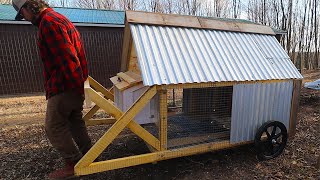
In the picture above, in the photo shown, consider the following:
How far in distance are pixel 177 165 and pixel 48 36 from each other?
8.29 feet

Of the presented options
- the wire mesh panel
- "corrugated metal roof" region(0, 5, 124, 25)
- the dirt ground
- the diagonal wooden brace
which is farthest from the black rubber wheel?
"corrugated metal roof" region(0, 5, 124, 25)

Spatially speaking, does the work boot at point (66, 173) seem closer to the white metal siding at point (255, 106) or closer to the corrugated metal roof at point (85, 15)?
the white metal siding at point (255, 106)

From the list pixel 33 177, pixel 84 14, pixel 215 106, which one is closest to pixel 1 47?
pixel 84 14

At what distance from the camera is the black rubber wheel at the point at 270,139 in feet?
11.5

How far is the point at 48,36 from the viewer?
8.22ft

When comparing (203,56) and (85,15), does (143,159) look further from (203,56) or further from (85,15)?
(85,15)

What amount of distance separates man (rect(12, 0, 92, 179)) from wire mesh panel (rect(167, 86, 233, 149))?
4.51 feet

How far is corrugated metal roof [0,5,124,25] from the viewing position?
9.72m

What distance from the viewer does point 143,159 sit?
9.67 ft

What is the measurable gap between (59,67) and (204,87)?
5.99 ft

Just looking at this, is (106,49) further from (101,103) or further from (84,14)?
(101,103)

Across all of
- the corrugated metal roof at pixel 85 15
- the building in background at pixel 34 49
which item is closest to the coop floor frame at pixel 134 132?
the building in background at pixel 34 49

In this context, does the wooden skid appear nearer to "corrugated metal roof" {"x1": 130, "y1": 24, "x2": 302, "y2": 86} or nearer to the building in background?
"corrugated metal roof" {"x1": 130, "y1": 24, "x2": 302, "y2": 86}

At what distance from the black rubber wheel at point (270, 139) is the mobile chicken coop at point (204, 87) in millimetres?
14
